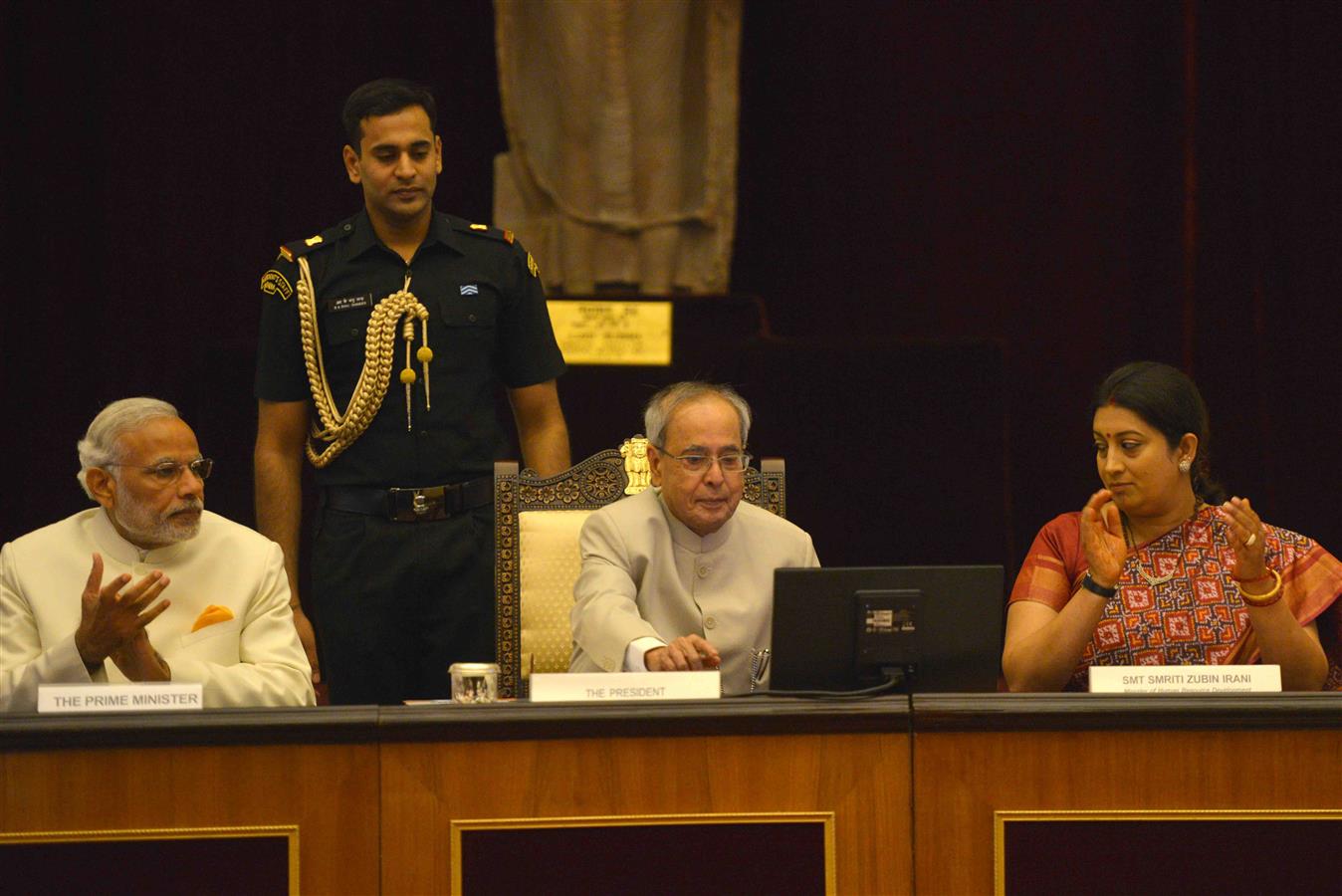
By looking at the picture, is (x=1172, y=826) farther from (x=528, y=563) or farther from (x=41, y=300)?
(x=41, y=300)

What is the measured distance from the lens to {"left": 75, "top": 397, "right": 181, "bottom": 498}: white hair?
111 inches

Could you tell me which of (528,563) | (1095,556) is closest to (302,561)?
(528,563)

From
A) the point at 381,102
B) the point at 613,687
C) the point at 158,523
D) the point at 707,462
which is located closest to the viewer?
the point at 613,687

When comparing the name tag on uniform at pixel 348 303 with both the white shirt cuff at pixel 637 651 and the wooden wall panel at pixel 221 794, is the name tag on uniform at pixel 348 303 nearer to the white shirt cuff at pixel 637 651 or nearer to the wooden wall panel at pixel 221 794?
the white shirt cuff at pixel 637 651

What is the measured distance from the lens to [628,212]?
469 centimetres

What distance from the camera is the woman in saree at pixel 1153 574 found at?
2861mm

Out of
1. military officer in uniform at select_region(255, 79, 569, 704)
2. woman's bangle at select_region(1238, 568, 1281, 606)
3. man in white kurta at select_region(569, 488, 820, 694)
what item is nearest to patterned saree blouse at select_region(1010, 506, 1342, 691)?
woman's bangle at select_region(1238, 568, 1281, 606)

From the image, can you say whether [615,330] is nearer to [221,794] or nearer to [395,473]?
[395,473]

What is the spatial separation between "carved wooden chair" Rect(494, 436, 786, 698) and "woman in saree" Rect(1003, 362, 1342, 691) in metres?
0.53

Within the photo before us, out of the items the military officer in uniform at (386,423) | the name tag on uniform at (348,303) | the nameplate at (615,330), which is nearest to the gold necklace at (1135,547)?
the military officer in uniform at (386,423)

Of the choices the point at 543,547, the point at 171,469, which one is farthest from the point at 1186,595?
the point at 171,469

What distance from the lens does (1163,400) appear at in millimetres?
2980

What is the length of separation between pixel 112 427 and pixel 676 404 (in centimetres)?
85

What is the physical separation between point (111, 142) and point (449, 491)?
7.43ft
